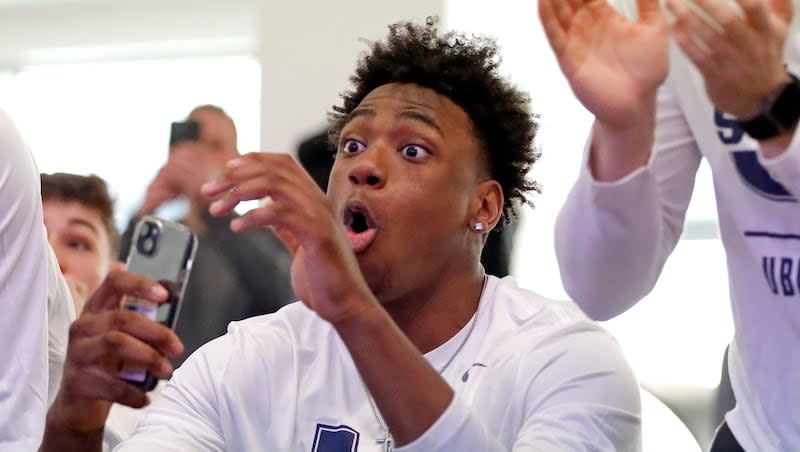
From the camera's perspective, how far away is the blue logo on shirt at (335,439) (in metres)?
1.46

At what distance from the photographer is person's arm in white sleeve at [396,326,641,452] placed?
137 centimetres

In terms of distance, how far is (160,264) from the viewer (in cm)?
126

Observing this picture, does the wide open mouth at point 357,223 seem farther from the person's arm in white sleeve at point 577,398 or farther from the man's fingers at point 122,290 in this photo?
the man's fingers at point 122,290

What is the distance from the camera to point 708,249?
388 cm

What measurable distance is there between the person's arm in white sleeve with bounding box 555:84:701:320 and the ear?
0.39 meters

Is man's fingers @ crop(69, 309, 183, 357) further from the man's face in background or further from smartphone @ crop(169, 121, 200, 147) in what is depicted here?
smartphone @ crop(169, 121, 200, 147)

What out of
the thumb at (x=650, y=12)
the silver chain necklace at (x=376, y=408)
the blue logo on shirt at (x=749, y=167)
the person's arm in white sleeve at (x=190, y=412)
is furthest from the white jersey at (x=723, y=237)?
the person's arm in white sleeve at (x=190, y=412)

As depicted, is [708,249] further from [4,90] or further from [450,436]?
[4,90]

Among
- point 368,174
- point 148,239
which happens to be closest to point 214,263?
point 368,174

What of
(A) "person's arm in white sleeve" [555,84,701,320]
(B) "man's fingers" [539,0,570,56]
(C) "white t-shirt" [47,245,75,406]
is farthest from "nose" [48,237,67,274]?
(B) "man's fingers" [539,0,570,56]

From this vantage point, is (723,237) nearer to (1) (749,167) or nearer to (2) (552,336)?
(1) (749,167)

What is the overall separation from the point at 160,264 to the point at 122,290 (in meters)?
0.05

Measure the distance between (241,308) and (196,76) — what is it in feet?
7.34

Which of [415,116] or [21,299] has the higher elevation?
[415,116]
